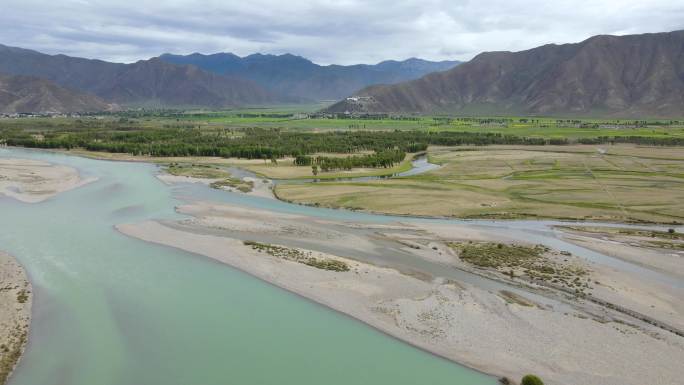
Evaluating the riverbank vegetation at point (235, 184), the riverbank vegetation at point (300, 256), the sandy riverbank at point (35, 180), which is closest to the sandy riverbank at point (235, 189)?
the riverbank vegetation at point (235, 184)

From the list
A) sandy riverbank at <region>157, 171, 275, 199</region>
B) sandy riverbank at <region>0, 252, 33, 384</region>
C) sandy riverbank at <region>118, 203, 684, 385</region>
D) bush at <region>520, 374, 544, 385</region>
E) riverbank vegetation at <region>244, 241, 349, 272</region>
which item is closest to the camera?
bush at <region>520, 374, 544, 385</region>

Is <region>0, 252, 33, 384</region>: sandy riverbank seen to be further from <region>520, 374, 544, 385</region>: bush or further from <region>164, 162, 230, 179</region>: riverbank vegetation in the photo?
<region>164, 162, 230, 179</region>: riverbank vegetation

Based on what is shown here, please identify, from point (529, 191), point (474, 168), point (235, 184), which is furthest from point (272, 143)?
point (529, 191)

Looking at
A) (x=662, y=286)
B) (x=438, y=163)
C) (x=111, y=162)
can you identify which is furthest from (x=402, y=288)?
(x=111, y=162)

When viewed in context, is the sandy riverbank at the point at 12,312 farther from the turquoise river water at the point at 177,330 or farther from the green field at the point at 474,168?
the green field at the point at 474,168

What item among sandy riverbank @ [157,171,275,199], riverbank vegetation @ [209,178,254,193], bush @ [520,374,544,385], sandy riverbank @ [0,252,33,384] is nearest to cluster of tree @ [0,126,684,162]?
sandy riverbank @ [157,171,275,199]

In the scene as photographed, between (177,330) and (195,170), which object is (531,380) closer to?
(177,330)
